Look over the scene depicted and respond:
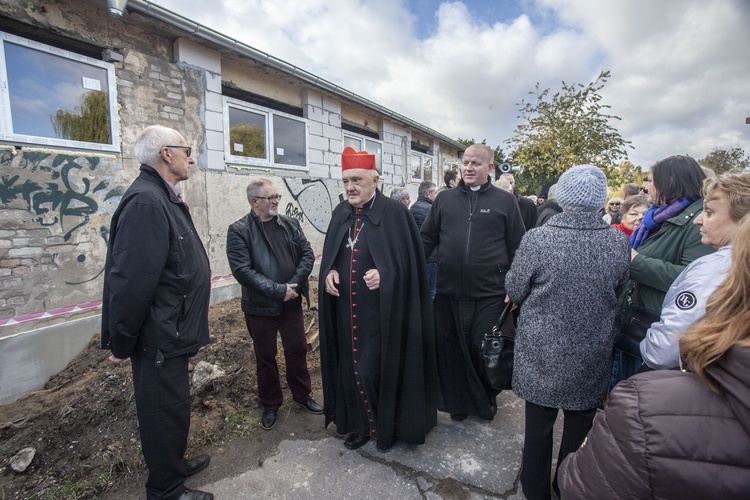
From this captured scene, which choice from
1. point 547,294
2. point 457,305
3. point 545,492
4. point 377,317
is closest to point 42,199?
point 377,317

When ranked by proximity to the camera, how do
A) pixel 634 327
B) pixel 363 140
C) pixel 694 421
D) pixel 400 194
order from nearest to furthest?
pixel 694 421, pixel 634 327, pixel 400 194, pixel 363 140

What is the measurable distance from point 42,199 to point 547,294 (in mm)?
4848

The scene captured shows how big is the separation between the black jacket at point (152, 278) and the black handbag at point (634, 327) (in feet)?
8.16

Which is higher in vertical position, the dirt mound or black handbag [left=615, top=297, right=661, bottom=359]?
black handbag [left=615, top=297, right=661, bottom=359]

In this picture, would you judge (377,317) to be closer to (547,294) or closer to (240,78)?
(547,294)

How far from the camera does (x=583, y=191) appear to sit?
1.92 meters

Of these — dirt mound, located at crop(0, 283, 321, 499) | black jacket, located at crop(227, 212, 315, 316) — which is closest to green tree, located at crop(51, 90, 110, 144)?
dirt mound, located at crop(0, 283, 321, 499)

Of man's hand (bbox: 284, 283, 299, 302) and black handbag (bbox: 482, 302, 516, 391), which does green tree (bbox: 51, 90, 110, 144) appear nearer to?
man's hand (bbox: 284, 283, 299, 302)

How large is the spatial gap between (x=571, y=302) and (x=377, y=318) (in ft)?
4.27

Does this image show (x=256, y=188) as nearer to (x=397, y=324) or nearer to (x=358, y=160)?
(x=358, y=160)

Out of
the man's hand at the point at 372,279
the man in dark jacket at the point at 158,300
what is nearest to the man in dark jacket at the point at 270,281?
the man in dark jacket at the point at 158,300

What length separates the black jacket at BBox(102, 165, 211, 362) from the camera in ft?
6.44

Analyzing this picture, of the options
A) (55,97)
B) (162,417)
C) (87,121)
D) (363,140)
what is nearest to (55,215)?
(87,121)

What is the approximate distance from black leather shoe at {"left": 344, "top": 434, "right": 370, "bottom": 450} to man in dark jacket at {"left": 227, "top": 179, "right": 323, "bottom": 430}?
0.57 metres
